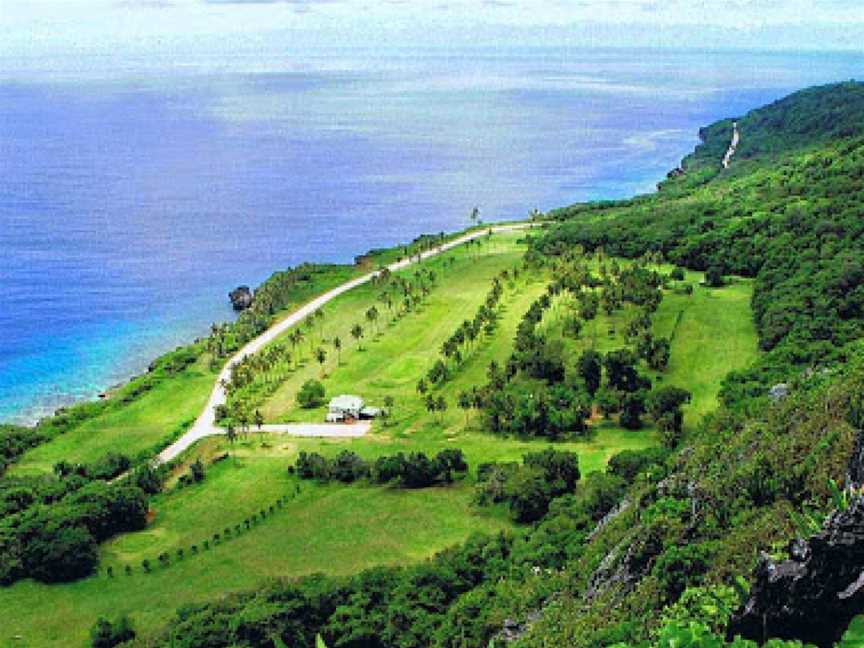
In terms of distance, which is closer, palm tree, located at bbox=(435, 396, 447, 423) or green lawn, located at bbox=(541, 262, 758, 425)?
palm tree, located at bbox=(435, 396, 447, 423)

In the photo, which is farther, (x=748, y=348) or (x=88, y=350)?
(x=88, y=350)

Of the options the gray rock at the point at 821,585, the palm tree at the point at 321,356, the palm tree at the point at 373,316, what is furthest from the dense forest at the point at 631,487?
the palm tree at the point at 373,316

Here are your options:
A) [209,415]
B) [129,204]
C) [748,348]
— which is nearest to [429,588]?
[209,415]

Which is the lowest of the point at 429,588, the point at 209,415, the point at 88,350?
the point at 429,588

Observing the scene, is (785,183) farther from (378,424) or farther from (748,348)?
(378,424)

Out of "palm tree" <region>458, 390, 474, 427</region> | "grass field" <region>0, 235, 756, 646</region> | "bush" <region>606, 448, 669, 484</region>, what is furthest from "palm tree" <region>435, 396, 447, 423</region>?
"bush" <region>606, 448, 669, 484</region>

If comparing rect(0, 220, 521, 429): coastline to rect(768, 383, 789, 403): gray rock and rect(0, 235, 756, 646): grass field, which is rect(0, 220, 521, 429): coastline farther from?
rect(768, 383, 789, 403): gray rock
